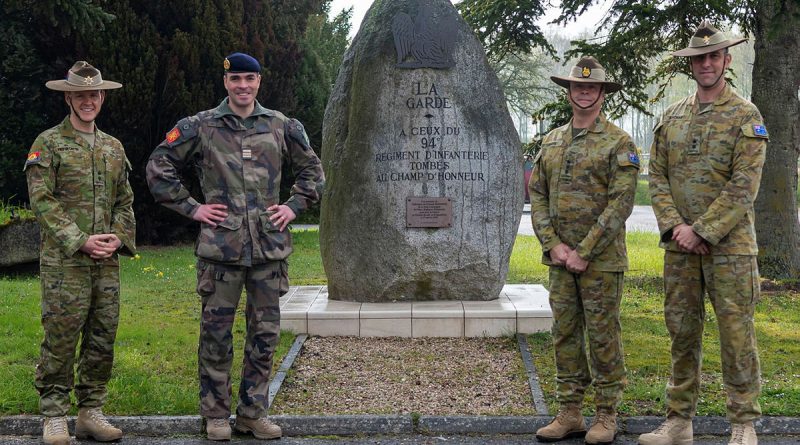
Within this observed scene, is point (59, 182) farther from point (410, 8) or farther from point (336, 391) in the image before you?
point (410, 8)

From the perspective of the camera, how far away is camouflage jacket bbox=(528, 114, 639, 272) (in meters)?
5.02

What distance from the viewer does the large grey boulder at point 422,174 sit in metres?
8.17

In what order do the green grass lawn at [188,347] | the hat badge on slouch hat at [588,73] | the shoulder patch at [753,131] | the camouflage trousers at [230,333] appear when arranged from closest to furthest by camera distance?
the shoulder patch at [753,131], the hat badge on slouch hat at [588,73], the camouflage trousers at [230,333], the green grass lawn at [188,347]

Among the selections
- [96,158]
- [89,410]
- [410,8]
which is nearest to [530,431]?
[89,410]

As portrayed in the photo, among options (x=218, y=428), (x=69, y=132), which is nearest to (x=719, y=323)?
(x=218, y=428)

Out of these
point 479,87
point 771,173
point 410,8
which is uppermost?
point 410,8

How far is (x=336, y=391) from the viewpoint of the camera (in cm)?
609

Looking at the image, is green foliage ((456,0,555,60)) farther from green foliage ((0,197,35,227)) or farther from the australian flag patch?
the australian flag patch

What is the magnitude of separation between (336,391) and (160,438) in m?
1.29

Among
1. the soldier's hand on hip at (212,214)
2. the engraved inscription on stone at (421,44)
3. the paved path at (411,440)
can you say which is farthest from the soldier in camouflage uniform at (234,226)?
the engraved inscription on stone at (421,44)

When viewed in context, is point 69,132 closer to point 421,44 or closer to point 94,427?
point 94,427

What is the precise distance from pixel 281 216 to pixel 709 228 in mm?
2345

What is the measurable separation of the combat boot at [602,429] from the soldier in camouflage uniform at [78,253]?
8.74 ft

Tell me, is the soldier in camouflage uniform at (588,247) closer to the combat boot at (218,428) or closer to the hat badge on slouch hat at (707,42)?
the hat badge on slouch hat at (707,42)
